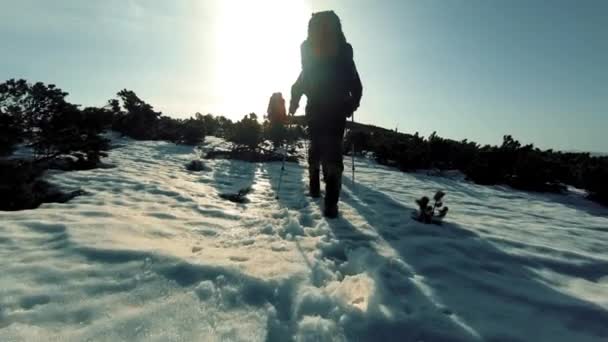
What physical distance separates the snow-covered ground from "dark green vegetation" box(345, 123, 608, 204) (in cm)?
310

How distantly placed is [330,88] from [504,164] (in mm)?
6324

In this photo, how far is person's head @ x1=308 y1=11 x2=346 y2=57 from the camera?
3.67 m

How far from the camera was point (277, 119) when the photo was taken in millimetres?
11180

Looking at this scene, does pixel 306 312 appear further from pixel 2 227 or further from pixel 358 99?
pixel 358 99

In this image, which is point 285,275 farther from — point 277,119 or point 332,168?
point 277,119

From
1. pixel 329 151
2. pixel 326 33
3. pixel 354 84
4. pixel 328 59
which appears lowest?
pixel 329 151

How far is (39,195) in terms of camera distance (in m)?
3.30

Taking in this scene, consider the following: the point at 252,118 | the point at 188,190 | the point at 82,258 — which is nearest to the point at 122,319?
the point at 82,258

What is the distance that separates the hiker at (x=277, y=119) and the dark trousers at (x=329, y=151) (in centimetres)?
652

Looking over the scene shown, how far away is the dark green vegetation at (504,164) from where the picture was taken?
6.49m

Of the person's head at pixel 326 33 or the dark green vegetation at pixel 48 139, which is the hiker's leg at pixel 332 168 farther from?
the dark green vegetation at pixel 48 139

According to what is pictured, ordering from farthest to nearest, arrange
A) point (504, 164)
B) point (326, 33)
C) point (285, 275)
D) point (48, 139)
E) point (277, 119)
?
point (277, 119)
point (504, 164)
point (48, 139)
point (326, 33)
point (285, 275)

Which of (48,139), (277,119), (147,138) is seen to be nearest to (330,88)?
(48,139)

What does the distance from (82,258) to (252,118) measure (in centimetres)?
818
